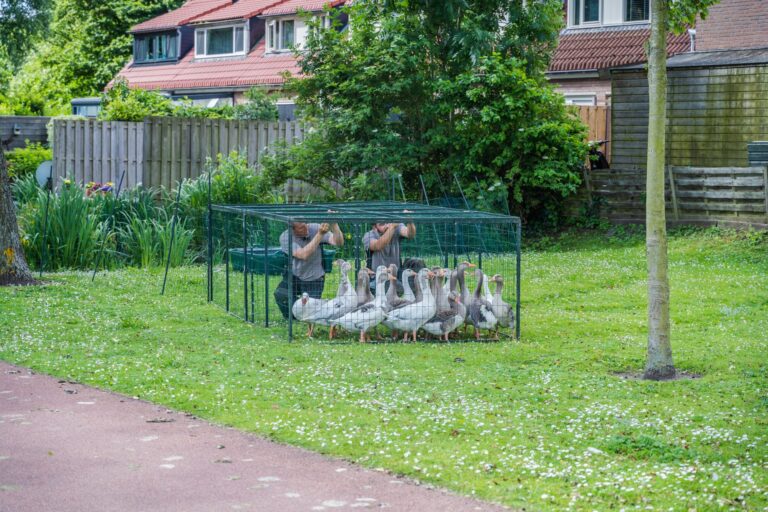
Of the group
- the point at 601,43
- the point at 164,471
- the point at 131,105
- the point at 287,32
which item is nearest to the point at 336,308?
the point at 164,471

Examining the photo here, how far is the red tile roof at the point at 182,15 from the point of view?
159 ft

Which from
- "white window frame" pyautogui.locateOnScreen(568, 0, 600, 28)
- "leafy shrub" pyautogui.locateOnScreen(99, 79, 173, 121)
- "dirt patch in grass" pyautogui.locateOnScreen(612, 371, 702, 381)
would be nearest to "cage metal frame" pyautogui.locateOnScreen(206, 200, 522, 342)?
"dirt patch in grass" pyautogui.locateOnScreen(612, 371, 702, 381)

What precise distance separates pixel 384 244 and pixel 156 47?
38854 mm

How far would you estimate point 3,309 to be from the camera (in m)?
14.3

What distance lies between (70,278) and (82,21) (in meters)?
42.5

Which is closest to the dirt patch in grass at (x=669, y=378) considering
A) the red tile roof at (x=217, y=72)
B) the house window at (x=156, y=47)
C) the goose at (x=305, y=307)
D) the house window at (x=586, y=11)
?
the goose at (x=305, y=307)

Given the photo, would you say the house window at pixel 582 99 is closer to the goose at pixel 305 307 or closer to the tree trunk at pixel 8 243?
the tree trunk at pixel 8 243

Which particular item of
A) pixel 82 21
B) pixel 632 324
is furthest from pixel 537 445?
pixel 82 21

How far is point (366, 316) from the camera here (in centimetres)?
1234

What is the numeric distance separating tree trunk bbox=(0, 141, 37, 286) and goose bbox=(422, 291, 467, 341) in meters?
7.24

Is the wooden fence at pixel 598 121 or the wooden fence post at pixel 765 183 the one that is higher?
the wooden fence at pixel 598 121

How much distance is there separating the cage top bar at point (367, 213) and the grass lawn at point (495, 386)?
140 centimetres

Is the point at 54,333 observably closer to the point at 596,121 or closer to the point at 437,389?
the point at 437,389

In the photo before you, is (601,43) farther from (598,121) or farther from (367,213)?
(367,213)
